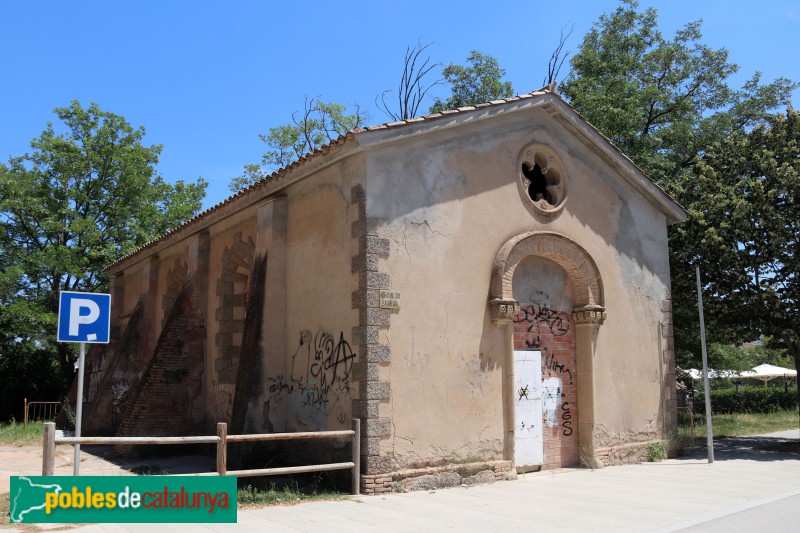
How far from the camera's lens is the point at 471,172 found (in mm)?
11305

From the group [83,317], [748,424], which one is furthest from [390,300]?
[748,424]

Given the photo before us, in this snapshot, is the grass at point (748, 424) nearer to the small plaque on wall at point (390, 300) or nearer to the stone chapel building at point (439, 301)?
the stone chapel building at point (439, 301)

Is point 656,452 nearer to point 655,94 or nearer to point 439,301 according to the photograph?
point 439,301

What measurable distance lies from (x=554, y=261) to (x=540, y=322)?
1.24m

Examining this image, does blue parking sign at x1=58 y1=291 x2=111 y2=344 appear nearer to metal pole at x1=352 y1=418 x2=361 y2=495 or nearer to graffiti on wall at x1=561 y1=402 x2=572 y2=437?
metal pole at x1=352 y1=418 x2=361 y2=495

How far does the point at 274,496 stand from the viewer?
8.92m

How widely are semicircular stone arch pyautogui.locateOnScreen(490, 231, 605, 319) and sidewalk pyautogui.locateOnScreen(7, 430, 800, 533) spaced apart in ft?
9.75

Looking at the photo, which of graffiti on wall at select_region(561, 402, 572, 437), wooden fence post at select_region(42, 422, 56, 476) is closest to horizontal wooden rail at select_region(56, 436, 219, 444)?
wooden fence post at select_region(42, 422, 56, 476)

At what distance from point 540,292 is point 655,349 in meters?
3.45

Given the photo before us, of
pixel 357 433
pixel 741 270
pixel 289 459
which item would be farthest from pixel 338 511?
pixel 741 270

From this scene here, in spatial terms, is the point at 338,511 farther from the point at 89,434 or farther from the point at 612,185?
the point at 89,434

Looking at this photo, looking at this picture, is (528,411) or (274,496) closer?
(274,496)

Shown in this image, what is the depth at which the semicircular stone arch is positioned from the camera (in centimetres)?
1113

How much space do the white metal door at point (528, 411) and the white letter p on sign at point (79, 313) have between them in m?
6.93
